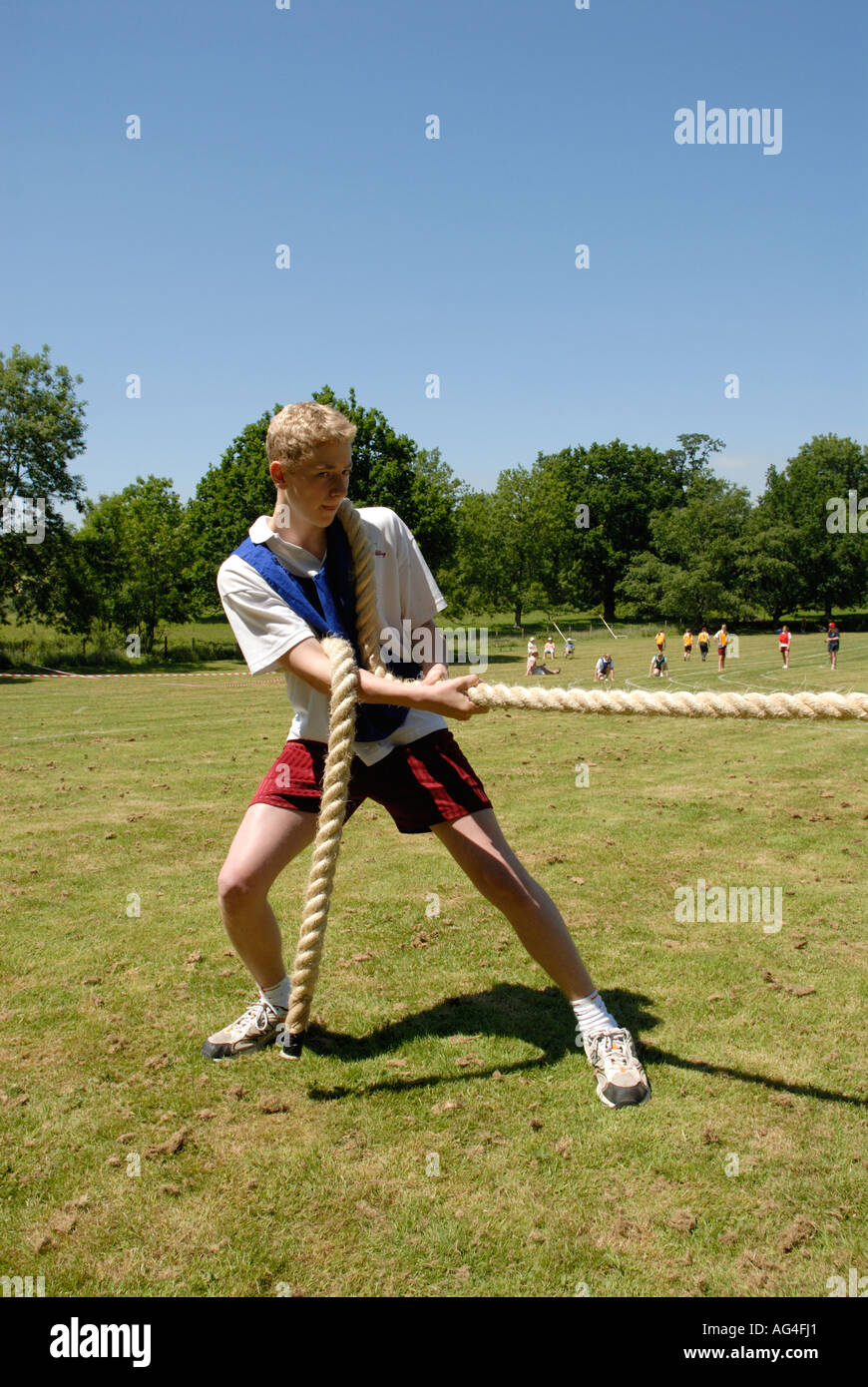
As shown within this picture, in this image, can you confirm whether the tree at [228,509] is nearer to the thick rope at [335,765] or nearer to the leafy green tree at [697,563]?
the leafy green tree at [697,563]

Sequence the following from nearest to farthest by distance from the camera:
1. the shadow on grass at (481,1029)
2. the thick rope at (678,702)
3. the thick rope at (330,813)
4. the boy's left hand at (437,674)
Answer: the thick rope at (678,702), the thick rope at (330,813), the boy's left hand at (437,674), the shadow on grass at (481,1029)

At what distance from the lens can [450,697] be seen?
290 cm

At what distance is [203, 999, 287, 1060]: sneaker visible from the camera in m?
3.76

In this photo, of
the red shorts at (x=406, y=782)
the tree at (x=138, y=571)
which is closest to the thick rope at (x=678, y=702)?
the red shorts at (x=406, y=782)

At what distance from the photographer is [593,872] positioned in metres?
6.22

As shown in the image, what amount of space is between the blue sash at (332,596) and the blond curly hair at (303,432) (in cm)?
35

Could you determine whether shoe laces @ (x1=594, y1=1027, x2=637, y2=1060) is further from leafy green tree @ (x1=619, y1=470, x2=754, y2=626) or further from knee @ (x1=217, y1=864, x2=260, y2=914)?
leafy green tree @ (x1=619, y1=470, x2=754, y2=626)

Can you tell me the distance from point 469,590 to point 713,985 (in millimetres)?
62612

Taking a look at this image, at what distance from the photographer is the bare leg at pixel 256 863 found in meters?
3.46

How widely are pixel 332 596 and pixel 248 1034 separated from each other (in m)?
1.88

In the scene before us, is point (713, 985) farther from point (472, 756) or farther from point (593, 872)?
point (472, 756)

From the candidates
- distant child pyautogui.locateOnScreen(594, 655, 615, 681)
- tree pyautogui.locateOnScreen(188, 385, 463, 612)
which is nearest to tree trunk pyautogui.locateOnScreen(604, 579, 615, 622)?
tree pyautogui.locateOnScreen(188, 385, 463, 612)
